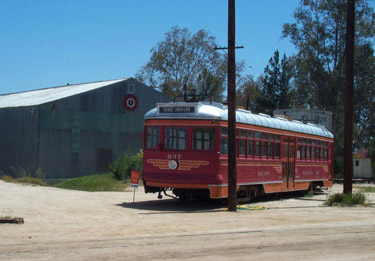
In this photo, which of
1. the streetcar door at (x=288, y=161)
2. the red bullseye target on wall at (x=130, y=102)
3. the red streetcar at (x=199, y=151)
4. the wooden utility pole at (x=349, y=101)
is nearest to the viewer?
the red streetcar at (x=199, y=151)

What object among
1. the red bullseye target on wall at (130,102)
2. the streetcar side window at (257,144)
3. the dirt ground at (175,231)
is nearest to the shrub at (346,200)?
the dirt ground at (175,231)

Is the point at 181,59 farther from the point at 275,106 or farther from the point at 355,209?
the point at 355,209

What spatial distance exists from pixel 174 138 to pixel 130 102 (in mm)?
17432

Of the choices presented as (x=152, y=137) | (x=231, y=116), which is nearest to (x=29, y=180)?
(x=152, y=137)

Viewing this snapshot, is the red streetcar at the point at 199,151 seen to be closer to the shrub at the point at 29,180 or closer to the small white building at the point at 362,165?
the shrub at the point at 29,180

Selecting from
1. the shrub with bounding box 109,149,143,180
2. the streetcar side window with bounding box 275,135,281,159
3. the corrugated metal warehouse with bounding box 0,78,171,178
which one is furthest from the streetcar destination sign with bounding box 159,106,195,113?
the corrugated metal warehouse with bounding box 0,78,171,178

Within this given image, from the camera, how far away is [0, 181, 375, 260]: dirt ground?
30.7ft

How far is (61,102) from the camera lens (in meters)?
31.4

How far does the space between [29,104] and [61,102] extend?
202cm

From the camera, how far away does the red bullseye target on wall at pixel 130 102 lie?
34531 millimetres

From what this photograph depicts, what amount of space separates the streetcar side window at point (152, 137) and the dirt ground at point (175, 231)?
6.55 ft

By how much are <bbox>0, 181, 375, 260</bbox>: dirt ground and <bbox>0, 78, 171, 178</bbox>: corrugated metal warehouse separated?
11052 mm

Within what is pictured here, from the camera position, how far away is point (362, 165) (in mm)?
59969

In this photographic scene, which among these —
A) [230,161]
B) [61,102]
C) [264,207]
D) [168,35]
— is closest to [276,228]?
[230,161]
